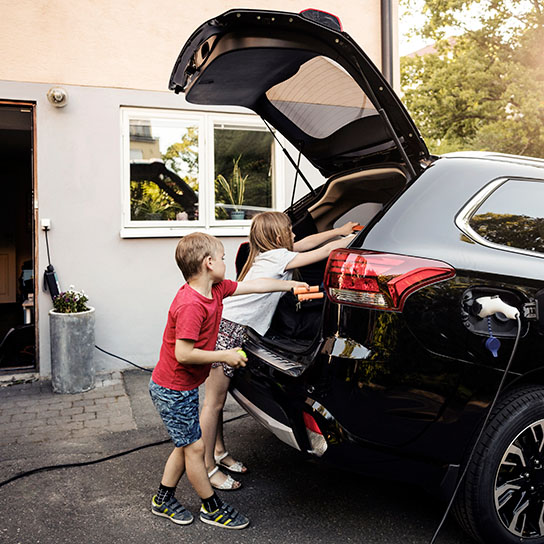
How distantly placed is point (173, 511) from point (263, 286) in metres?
1.26

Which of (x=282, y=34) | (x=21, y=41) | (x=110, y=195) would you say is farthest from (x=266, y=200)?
(x=282, y=34)

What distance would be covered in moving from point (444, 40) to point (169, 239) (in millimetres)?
22412

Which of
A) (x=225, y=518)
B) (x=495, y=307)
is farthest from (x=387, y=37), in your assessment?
(x=225, y=518)

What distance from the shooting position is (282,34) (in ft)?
9.06

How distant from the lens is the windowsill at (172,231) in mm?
6315

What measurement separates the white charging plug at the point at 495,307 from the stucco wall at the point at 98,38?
16.0 feet

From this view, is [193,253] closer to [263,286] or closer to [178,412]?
[263,286]

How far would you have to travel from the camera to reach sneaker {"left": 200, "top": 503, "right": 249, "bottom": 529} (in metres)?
3.00

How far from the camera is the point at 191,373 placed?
2.96 meters

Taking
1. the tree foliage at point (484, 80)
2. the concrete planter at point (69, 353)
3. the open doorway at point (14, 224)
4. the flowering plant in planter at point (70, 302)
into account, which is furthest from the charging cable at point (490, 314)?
the tree foliage at point (484, 80)

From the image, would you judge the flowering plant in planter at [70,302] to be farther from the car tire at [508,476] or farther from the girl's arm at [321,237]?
the car tire at [508,476]

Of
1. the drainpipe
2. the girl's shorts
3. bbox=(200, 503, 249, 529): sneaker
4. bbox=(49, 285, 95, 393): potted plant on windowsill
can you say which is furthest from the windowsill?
bbox=(200, 503, 249, 529): sneaker

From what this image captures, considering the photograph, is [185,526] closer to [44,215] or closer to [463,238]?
[463,238]

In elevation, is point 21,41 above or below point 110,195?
above
